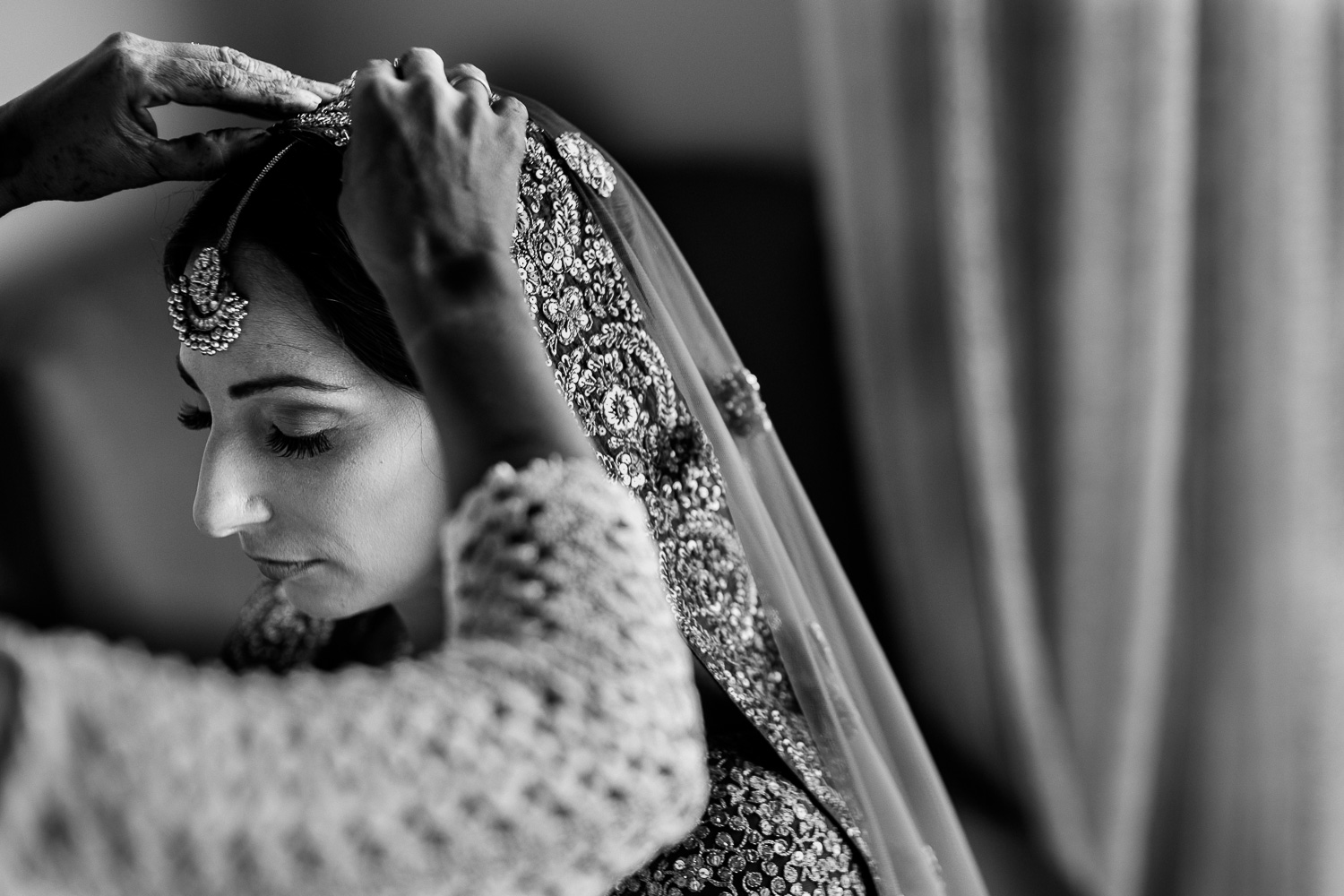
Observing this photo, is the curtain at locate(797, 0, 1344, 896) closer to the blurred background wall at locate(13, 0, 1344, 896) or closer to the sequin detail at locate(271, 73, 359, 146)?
the blurred background wall at locate(13, 0, 1344, 896)

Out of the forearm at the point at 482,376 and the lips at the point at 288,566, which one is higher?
the forearm at the point at 482,376

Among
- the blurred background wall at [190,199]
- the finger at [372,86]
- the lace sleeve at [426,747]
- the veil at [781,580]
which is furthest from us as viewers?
the blurred background wall at [190,199]

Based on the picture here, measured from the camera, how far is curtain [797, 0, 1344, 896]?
812 millimetres

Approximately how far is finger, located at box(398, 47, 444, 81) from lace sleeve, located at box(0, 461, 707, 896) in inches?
10.8

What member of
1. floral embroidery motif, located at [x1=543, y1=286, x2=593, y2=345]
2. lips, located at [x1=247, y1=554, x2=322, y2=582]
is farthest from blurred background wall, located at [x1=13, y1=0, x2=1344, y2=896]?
lips, located at [x1=247, y1=554, x2=322, y2=582]

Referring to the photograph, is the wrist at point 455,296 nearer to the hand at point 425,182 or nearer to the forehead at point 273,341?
the hand at point 425,182

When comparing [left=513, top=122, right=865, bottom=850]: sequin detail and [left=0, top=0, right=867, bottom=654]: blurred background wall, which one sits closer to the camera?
[left=513, top=122, right=865, bottom=850]: sequin detail

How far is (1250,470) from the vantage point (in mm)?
835

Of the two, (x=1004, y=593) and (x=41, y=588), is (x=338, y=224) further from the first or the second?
(x=41, y=588)

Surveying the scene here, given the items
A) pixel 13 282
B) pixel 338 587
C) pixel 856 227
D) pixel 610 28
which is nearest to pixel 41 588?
pixel 13 282

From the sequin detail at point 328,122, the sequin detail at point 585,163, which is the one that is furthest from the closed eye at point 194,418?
the sequin detail at point 585,163

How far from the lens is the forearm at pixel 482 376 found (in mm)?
445

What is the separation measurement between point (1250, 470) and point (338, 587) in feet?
2.54

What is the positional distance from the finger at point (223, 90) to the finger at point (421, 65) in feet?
1.02
